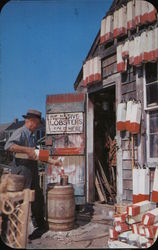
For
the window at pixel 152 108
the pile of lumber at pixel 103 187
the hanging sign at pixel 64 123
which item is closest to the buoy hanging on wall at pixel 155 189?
the window at pixel 152 108

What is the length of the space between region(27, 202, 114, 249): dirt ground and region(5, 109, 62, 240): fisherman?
20 cm

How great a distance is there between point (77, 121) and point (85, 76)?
44.0 inches

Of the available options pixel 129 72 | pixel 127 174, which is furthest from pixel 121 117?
pixel 127 174

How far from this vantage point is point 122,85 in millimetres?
5516

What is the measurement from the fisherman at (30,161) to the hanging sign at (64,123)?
206cm

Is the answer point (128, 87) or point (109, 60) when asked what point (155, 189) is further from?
point (109, 60)

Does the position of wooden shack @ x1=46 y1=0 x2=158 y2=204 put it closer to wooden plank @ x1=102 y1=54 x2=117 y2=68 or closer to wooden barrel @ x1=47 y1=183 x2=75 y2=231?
wooden plank @ x1=102 y1=54 x2=117 y2=68

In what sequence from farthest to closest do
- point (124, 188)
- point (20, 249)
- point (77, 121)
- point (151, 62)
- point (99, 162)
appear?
point (99, 162) < point (77, 121) < point (124, 188) < point (151, 62) < point (20, 249)

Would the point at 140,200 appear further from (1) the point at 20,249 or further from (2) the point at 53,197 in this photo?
(1) the point at 20,249

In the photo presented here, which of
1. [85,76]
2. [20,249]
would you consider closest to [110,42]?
[85,76]

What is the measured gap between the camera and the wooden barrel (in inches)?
165

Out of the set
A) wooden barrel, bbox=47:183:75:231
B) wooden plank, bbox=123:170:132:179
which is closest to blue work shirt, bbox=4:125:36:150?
wooden barrel, bbox=47:183:75:231

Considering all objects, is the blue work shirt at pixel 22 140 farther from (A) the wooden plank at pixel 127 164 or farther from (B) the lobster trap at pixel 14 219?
(A) the wooden plank at pixel 127 164

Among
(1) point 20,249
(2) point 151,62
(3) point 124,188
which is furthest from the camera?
(3) point 124,188
